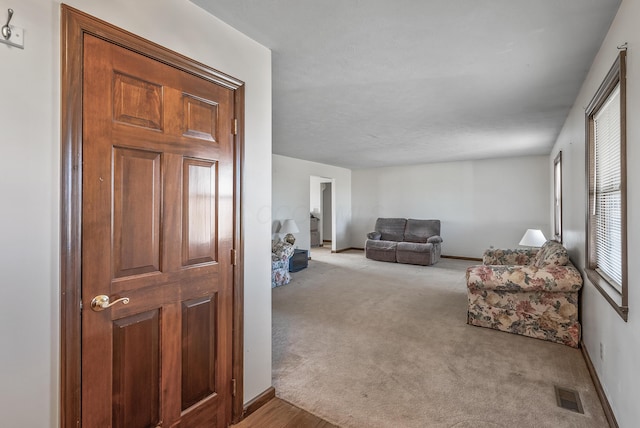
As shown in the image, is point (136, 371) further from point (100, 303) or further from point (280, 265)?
point (280, 265)

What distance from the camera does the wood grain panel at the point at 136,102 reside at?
1.38 m

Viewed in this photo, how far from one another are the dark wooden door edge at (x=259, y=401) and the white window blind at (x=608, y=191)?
231 cm

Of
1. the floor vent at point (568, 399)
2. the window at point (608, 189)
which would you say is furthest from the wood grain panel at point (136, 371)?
the floor vent at point (568, 399)

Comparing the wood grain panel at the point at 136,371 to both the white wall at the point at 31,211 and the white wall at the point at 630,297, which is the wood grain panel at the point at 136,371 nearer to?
the white wall at the point at 31,211

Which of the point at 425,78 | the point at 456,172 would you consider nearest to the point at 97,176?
the point at 425,78

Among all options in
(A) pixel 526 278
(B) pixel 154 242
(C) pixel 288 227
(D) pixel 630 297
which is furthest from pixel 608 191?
(C) pixel 288 227

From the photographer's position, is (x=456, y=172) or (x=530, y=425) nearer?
(x=530, y=425)

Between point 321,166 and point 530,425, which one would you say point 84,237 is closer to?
point 530,425

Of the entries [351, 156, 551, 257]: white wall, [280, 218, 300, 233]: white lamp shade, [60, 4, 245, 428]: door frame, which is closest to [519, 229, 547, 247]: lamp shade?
[351, 156, 551, 257]: white wall

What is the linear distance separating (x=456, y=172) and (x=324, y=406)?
6803 mm

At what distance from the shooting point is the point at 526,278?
10.3ft

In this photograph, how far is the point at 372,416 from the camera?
1984 millimetres

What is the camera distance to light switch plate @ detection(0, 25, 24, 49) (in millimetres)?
1092

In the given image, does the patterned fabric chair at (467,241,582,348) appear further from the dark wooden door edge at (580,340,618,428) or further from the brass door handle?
the brass door handle
